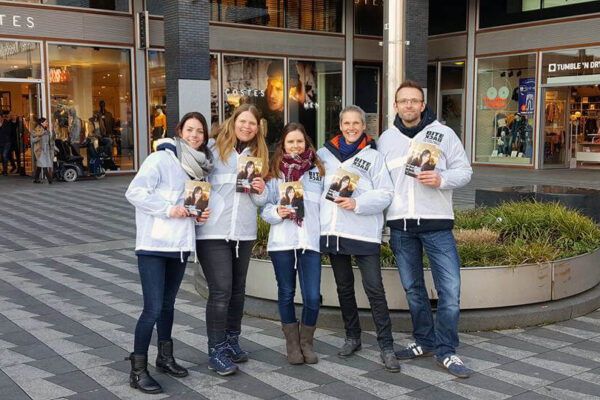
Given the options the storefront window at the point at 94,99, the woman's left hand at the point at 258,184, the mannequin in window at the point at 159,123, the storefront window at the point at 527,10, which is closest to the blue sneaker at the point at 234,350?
the woman's left hand at the point at 258,184

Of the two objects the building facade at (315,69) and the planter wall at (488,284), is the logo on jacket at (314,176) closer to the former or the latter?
the planter wall at (488,284)

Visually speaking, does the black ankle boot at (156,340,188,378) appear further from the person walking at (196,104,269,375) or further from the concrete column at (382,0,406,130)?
the concrete column at (382,0,406,130)

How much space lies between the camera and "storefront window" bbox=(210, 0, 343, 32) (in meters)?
23.4

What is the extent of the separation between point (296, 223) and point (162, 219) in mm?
1008

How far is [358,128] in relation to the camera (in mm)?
4824

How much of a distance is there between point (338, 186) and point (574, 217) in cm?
404

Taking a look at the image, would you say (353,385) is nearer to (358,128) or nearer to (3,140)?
(358,128)

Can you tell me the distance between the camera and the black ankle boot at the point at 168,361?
4738mm

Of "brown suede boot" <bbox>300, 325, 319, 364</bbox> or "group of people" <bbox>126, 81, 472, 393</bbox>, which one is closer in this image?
"group of people" <bbox>126, 81, 472, 393</bbox>

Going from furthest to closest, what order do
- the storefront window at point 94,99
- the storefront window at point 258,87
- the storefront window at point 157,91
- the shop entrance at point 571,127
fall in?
the storefront window at point 258,87 < the shop entrance at point 571,127 < the storefront window at point 157,91 < the storefront window at point 94,99

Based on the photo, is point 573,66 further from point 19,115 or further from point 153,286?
point 153,286

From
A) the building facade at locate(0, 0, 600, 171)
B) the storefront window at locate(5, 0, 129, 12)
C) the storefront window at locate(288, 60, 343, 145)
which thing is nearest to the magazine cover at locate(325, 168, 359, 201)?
the building facade at locate(0, 0, 600, 171)

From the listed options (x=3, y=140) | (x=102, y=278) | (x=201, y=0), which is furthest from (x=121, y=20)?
(x=102, y=278)

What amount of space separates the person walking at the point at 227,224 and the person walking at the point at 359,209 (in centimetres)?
53
